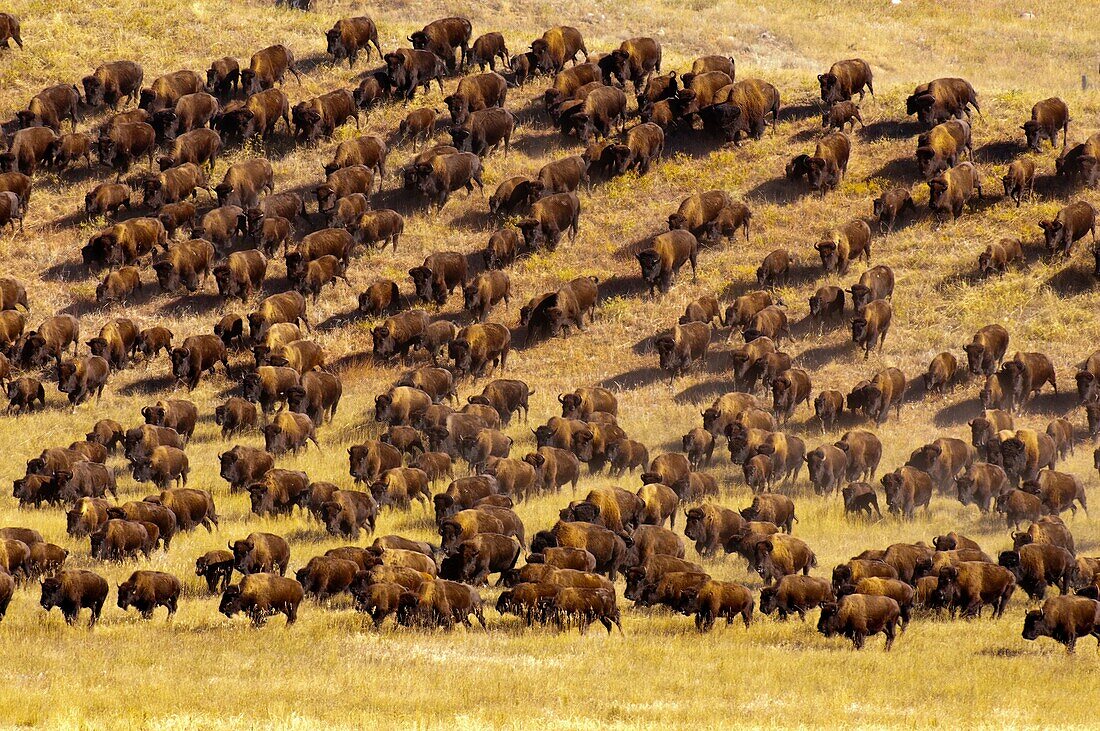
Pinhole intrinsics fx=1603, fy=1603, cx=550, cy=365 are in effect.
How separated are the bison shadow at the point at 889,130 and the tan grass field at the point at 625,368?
9 centimetres

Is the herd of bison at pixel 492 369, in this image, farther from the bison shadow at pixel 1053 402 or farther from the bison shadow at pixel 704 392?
the bison shadow at pixel 704 392

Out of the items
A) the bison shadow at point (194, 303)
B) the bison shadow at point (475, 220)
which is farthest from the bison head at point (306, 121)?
the bison shadow at point (194, 303)

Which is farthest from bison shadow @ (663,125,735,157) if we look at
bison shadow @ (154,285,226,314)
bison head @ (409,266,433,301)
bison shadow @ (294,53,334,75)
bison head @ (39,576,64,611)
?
bison head @ (39,576,64,611)

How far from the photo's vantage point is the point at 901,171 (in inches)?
1553

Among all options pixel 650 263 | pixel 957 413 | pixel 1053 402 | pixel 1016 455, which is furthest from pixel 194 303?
pixel 1053 402

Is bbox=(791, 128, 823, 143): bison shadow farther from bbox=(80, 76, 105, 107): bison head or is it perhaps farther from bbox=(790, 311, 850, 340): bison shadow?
bbox=(80, 76, 105, 107): bison head

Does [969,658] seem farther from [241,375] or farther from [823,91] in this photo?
[823,91]

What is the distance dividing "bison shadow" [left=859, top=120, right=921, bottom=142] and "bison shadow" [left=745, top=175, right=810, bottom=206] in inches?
118

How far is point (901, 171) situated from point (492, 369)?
12482 mm

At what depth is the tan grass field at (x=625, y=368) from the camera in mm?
16312

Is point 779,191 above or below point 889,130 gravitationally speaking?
below

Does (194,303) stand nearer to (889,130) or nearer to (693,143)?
(693,143)

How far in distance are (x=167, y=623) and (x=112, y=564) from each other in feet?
9.31

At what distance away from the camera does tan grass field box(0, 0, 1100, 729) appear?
1631 centimetres
